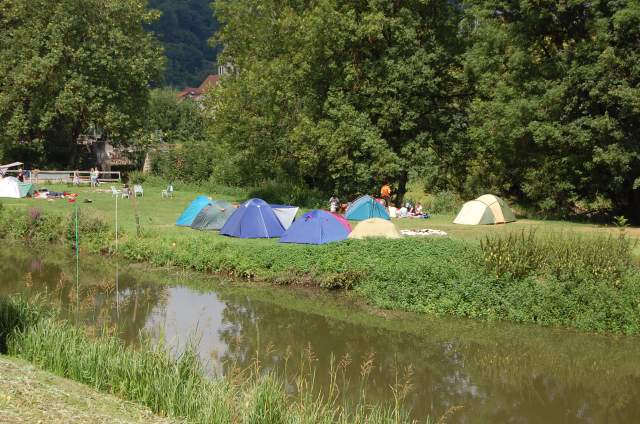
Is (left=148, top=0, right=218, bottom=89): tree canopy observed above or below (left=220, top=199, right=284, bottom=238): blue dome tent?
above

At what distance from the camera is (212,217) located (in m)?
25.5

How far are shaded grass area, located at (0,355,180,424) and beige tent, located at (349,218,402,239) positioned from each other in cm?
1263

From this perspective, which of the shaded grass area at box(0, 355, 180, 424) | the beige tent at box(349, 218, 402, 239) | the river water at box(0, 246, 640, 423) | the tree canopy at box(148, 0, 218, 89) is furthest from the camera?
the tree canopy at box(148, 0, 218, 89)

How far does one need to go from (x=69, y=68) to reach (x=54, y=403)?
39311 mm

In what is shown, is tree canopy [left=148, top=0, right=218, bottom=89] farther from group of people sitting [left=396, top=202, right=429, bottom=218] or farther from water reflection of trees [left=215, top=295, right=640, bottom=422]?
water reflection of trees [left=215, top=295, right=640, bottom=422]

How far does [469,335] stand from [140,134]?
35.8 metres

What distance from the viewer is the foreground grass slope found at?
15422 millimetres

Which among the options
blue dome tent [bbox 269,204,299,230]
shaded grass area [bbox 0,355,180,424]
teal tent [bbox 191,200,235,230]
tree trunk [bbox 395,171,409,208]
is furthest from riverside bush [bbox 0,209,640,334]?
tree trunk [bbox 395,171,409,208]

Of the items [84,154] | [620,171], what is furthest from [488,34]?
[84,154]

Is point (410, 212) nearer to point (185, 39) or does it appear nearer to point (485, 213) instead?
point (485, 213)

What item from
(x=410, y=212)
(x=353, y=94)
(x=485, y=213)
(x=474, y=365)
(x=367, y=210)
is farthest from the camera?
(x=353, y=94)

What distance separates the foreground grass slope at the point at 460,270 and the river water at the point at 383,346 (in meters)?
0.58

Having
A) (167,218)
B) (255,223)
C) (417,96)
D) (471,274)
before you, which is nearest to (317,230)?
(255,223)

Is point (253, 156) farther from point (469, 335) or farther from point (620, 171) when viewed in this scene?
point (469, 335)
